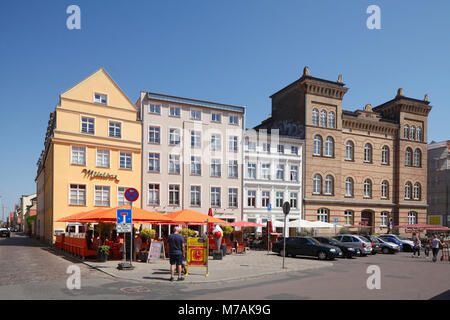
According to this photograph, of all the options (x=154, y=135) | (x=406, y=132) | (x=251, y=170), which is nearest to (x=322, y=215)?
(x=251, y=170)

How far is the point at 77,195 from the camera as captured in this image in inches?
1268

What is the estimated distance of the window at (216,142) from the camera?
3888cm


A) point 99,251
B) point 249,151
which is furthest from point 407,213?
point 99,251

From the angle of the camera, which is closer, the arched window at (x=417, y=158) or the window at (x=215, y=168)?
the window at (x=215, y=168)

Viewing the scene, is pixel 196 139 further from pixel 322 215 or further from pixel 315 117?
pixel 322 215

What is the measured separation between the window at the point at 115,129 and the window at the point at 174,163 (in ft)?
17.6

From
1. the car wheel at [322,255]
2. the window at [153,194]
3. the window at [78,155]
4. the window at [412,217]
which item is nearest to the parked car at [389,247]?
the car wheel at [322,255]

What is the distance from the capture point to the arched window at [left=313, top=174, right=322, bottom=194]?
43.6 meters

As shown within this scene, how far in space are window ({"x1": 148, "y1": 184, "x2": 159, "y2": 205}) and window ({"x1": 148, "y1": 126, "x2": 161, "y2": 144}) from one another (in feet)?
14.2

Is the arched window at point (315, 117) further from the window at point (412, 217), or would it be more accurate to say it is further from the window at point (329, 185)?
the window at point (412, 217)

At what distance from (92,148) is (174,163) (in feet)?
25.8
